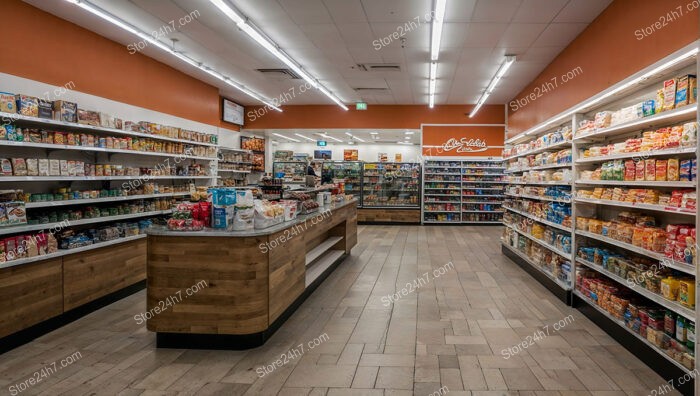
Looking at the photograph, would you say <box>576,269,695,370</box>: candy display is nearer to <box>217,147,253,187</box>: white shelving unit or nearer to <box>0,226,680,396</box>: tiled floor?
<box>0,226,680,396</box>: tiled floor

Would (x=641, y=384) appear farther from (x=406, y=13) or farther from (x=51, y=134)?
(x=51, y=134)

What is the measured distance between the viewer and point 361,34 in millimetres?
6496

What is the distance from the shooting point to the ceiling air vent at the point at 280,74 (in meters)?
8.64

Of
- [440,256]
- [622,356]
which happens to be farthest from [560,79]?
[622,356]

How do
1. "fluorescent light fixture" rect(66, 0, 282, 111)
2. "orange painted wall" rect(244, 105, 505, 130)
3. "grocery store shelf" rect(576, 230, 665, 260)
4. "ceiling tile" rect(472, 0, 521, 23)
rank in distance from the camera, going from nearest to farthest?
"grocery store shelf" rect(576, 230, 665, 260)
"fluorescent light fixture" rect(66, 0, 282, 111)
"ceiling tile" rect(472, 0, 521, 23)
"orange painted wall" rect(244, 105, 505, 130)

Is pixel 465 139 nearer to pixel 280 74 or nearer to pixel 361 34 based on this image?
pixel 280 74

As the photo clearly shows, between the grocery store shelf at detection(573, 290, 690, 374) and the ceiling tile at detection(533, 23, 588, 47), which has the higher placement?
the ceiling tile at detection(533, 23, 588, 47)

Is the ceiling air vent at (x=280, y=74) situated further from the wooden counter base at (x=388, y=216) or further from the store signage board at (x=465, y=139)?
the wooden counter base at (x=388, y=216)

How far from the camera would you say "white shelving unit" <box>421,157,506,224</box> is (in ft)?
43.4

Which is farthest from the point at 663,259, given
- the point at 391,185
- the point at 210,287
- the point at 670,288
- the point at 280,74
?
the point at 391,185

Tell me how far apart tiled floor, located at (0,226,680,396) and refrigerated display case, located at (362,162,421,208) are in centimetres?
785

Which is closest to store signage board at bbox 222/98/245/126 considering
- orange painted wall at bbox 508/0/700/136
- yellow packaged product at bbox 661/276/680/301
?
orange painted wall at bbox 508/0/700/136

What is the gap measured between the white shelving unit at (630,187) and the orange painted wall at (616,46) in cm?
31

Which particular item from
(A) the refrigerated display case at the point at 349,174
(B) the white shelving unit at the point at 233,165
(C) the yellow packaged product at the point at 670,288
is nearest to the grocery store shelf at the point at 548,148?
(C) the yellow packaged product at the point at 670,288
